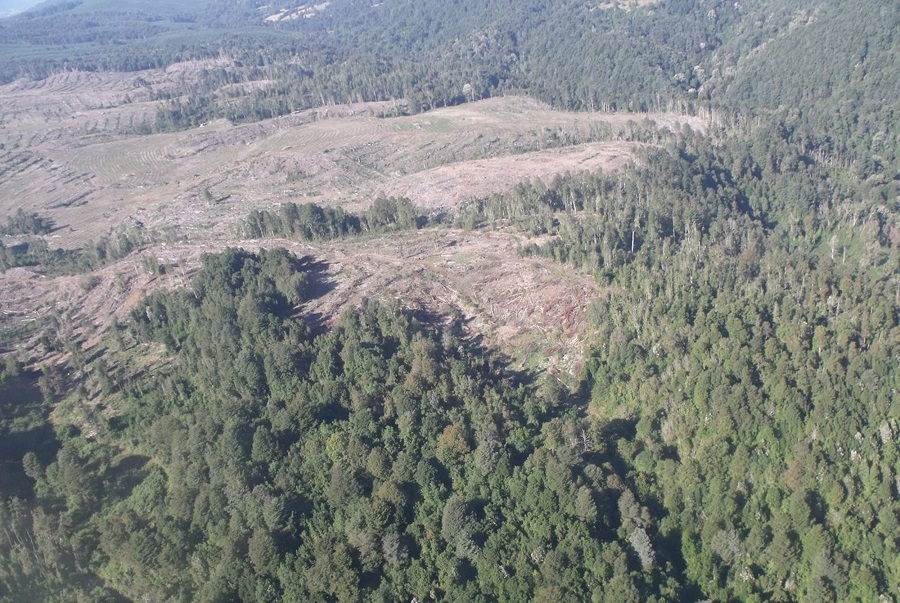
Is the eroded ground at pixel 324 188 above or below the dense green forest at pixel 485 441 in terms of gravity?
above

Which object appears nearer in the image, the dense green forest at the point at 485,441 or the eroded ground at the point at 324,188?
the dense green forest at the point at 485,441

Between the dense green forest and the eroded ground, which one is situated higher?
the eroded ground

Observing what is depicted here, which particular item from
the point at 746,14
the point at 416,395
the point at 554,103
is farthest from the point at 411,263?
the point at 746,14

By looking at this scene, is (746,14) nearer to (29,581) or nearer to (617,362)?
(617,362)

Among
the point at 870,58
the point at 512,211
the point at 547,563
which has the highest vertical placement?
the point at 870,58

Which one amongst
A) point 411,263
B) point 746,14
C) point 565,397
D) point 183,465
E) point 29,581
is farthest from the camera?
point 746,14

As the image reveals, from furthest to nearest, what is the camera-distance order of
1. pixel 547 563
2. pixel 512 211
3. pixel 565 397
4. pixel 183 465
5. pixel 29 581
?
pixel 512 211 < pixel 565 397 < pixel 183 465 < pixel 29 581 < pixel 547 563

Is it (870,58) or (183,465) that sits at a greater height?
(870,58)

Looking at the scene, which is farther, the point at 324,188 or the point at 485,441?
the point at 324,188

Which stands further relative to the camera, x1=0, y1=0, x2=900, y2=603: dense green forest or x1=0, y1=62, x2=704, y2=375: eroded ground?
x1=0, y1=62, x2=704, y2=375: eroded ground

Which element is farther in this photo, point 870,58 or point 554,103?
point 554,103

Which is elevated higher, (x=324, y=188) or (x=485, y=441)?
(x=324, y=188)
